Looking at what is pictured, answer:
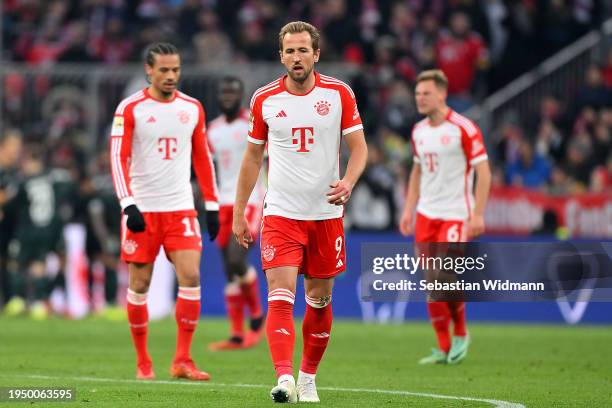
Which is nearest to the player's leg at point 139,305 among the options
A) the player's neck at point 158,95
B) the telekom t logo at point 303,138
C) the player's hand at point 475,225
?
the player's neck at point 158,95

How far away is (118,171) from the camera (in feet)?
36.9

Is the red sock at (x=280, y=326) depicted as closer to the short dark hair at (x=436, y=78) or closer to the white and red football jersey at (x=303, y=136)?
the white and red football jersey at (x=303, y=136)

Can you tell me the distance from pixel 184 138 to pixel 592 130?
12153 mm

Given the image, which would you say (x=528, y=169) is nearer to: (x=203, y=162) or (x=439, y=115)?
(x=439, y=115)

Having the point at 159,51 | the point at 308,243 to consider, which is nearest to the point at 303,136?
the point at 308,243

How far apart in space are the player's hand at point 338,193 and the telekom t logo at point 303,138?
0.48 meters

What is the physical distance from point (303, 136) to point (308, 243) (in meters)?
0.74

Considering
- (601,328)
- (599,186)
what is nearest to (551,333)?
(601,328)

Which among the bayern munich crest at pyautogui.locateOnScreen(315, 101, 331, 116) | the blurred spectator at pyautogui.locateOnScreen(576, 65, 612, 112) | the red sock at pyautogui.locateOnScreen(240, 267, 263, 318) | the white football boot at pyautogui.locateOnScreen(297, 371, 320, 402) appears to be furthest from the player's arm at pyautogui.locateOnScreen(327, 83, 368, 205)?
the blurred spectator at pyautogui.locateOnScreen(576, 65, 612, 112)

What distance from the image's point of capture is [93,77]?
23484mm

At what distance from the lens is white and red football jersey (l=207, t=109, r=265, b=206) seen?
594 inches

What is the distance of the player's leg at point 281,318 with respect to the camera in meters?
9.04

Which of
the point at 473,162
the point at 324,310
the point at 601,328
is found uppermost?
the point at 473,162

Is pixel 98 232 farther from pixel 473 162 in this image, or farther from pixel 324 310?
pixel 324 310
